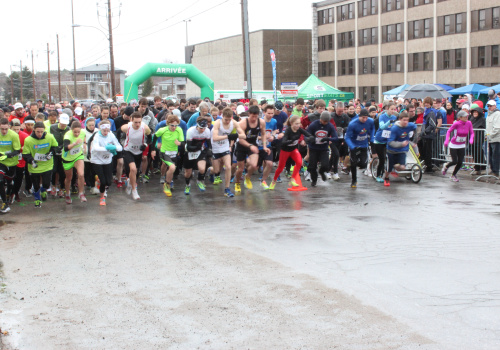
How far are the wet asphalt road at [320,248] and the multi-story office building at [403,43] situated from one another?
151ft

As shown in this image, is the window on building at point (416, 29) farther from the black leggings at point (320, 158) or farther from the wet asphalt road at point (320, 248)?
the black leggings at point (320, 158)

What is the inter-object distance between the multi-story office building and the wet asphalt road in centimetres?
4600

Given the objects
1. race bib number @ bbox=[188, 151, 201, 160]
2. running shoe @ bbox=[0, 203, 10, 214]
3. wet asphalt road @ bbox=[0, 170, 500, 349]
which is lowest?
wet asphalt road @ bbox=[0, 170, 500, 349]

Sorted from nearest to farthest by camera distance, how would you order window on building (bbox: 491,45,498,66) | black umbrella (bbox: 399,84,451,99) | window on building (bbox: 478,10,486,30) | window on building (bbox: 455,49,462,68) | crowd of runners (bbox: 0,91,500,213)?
1. crowd of runners (bbox: 0,91,500,213)
2. black umbrella (bbox: 399,84,451,99)
3. window on building (bbox: 491,45,498,66)
4. window on building (bbox: 478,10,486,30)
5. window on building (bbox: 455,49,462,68)

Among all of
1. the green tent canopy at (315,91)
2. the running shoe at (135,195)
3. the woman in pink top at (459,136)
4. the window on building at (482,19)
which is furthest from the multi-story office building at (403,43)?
the running shoe at (135,195)

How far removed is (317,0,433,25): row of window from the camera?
6549cm

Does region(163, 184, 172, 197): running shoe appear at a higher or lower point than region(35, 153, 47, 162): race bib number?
lower

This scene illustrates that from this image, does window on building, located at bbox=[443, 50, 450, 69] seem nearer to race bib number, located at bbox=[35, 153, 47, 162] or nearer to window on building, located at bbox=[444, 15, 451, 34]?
window on building, located at bbox=[444, 15, 451, 34]

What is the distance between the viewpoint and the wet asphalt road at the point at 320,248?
220 inches

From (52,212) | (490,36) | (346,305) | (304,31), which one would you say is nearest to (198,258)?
(346,305)

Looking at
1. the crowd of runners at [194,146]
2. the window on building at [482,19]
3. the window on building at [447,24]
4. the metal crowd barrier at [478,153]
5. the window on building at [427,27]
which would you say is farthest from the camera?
the window on building at [427,27]

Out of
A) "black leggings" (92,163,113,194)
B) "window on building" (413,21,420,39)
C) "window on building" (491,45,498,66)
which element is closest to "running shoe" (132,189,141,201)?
"black leggings" (92,163,113,194)

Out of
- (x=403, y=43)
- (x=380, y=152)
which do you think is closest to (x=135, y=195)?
(x=380, y=152)

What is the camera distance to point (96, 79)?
539 ft
